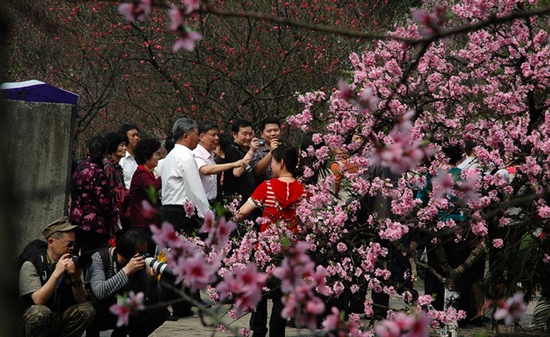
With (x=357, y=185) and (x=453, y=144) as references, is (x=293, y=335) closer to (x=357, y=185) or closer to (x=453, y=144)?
(x=357, y=185)

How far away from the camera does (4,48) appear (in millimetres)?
1479

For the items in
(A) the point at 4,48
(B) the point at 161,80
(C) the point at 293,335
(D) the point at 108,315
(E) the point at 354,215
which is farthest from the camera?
(B) the point at 161,80

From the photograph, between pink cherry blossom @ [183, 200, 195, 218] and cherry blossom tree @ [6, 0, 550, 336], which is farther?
pink cherry blossom @ [183, 200, 195, 218]

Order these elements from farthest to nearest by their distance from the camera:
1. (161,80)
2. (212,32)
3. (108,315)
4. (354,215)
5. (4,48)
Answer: (161,80)
(212,32)
(354,215)
(108,315)
(4,48)

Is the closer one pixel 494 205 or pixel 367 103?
pixel 367 103

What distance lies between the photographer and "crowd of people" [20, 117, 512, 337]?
6.19 metres

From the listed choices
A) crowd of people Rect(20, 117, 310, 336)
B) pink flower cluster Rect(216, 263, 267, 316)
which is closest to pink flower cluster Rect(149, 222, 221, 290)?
pink flower cluster Rect(216, 263, 267, 316)

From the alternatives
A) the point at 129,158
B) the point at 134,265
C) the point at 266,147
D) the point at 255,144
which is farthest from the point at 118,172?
the point at 134,265

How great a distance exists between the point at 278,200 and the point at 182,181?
59.2 inches

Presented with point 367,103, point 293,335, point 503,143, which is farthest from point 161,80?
point 367,103

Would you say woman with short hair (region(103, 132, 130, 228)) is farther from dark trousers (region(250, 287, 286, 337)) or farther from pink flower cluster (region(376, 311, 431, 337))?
pink flower cluster (region(376, 311, 431, 337))

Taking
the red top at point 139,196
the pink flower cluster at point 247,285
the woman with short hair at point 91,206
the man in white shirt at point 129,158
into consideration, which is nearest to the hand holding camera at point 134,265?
the woman with short hair at point 91,206

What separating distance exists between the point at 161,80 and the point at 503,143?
9766 millimetres

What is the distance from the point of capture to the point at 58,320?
6141 mm
